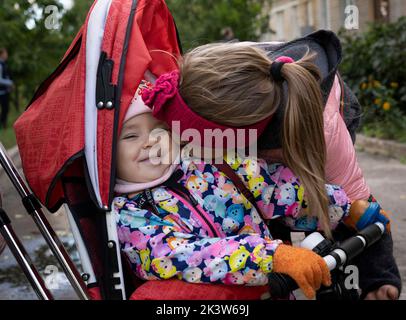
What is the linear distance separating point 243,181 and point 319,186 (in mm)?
227

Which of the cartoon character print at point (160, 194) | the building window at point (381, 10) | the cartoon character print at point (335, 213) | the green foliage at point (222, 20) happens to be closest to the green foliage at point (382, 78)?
Answer: the building window at point (381, 10)

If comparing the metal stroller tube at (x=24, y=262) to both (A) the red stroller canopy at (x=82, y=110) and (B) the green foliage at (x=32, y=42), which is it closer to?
(A) the red stroller canopy at (x=82, y=110)

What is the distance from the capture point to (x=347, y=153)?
2.46 metres

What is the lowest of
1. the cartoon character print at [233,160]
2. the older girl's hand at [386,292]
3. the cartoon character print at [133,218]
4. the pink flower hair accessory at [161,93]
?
the older girl's hand at [386,292]

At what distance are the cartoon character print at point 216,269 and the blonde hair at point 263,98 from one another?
380 mm

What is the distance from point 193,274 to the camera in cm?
211

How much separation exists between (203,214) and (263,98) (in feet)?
1.24

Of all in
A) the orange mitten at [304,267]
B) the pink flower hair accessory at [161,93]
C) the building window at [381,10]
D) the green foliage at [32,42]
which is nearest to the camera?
the orange mitten at [304,267]

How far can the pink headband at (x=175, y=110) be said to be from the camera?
7.14 feet

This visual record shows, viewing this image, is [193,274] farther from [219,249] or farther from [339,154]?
[339,154]

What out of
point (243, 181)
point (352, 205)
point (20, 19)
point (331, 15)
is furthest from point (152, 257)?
point (331, 15)

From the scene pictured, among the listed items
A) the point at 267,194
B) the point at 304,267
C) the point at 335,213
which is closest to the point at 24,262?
the point at 267,194
